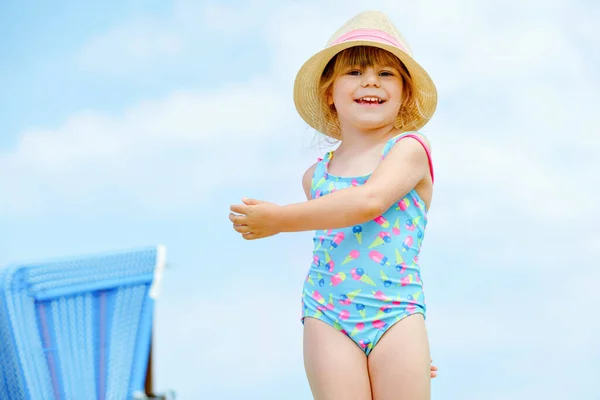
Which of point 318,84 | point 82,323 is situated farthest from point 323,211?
point 82,323

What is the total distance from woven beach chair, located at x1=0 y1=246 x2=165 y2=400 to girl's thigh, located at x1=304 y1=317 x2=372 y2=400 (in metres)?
0.84

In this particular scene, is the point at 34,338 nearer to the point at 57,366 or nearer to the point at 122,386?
the point at 57,366

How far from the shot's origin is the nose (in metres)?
3.68

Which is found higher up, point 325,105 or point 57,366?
point 325,105

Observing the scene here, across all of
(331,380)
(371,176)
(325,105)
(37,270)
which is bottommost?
(331,380)

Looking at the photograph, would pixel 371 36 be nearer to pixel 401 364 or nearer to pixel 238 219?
pixel 238 219

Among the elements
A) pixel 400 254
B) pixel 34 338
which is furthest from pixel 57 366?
pixel 400 254

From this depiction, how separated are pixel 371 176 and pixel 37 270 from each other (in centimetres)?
134

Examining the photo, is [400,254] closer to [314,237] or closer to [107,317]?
[314,237]

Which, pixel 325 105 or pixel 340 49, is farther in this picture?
pixel 325 105

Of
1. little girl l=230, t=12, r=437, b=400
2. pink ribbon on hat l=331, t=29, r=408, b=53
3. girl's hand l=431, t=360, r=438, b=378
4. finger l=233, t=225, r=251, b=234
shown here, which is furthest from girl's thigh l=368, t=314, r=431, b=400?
pink ribbon on hat l=331, t=29, r=408, b=53

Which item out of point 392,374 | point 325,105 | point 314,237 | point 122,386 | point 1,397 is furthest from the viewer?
point 325,105

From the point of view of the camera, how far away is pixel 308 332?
3561 mm

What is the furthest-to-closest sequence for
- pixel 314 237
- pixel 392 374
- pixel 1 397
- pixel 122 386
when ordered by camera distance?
pixel 314 237
pixel 392 374
pixel 1 397
pixel 122 386
